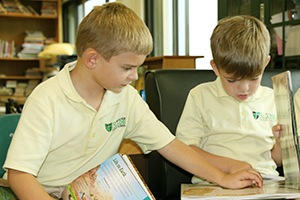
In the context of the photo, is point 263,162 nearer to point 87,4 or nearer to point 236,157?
point 236,157

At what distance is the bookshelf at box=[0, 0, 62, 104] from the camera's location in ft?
17.3

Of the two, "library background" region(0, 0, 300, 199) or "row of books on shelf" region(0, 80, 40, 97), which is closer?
"library background" region(0, 0, 300, 199)

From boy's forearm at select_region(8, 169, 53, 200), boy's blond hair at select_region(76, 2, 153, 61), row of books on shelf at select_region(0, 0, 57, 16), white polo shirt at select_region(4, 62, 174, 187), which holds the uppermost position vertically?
row of books on shelf at select_region(0, 0, 57, 16)

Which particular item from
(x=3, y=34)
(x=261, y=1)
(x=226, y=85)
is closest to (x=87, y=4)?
(x=3, y=34)

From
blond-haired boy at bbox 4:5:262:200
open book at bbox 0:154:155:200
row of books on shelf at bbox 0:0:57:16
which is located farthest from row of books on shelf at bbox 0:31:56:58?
open book at bbox 0:154:155:200

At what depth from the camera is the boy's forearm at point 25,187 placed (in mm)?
786

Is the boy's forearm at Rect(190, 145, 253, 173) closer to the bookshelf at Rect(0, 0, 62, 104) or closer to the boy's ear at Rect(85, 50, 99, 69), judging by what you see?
the boy's ear at Rect(85, 50, 99, 69)

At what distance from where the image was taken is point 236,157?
1.13 meters

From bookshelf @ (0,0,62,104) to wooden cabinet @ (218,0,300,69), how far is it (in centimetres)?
385

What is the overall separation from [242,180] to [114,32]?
0.57 m

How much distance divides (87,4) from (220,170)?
17.2 feet

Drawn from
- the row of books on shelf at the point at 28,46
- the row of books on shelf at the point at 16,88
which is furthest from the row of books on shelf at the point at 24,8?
the row of books on shelf at the point at 16,88

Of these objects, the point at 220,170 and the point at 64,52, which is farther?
the point at 64,52

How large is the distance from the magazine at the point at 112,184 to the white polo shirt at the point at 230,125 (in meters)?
0.38
